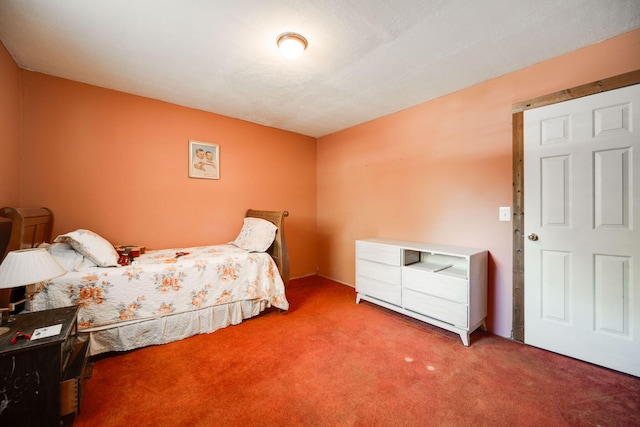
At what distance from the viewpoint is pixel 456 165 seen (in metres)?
2.52

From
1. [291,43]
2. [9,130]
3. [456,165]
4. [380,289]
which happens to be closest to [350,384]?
[380,289]

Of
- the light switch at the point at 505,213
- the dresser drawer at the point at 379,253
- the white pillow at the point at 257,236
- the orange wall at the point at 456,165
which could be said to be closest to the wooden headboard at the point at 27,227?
the white pillow at the point at 257,236

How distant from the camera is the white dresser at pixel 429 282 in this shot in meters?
2.09

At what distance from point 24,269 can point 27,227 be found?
3.02 feet

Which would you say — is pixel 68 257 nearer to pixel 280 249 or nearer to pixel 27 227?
pixel 27 227

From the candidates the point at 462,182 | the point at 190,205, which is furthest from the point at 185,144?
the point at 462,182

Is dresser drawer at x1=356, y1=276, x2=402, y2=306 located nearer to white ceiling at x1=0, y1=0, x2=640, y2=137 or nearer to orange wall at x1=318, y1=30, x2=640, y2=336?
orange wall at x1=318, y1=30, x2=640, y2=336

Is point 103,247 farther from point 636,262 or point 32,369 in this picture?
point 636,262

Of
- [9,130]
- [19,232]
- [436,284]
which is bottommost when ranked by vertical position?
[436,284]

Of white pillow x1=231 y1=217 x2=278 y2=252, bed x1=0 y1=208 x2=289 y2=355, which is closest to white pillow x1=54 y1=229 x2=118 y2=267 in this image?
bed x1=0 y1=208 x2=289 y2=355

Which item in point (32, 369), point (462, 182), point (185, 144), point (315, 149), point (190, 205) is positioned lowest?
point (32, 369)

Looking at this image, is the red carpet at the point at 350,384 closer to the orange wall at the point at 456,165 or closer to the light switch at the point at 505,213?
the orange wall at the point at 456,165

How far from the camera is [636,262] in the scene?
1657 millimetres

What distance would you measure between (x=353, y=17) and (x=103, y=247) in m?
2.51
